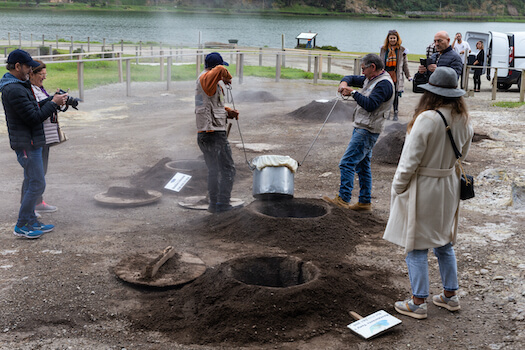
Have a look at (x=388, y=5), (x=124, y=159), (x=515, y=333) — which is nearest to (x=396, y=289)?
(x=515, y=333)

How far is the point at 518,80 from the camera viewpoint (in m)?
19.9

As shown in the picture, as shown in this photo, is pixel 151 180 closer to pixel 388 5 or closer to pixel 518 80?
pixel 518 80

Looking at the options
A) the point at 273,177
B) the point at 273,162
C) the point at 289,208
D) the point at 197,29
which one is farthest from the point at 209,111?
the point at 197,29

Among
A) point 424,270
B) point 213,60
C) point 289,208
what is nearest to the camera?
point 424,270

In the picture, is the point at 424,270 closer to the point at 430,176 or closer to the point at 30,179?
the point at 430,176

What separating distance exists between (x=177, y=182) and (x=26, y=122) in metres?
2.60

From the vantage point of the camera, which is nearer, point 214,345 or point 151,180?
point 214,345

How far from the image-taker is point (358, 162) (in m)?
6.57

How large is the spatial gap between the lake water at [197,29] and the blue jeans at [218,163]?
3696cm

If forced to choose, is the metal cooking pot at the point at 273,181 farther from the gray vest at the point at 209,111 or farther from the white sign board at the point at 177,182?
the white sign board at the point at 177,182

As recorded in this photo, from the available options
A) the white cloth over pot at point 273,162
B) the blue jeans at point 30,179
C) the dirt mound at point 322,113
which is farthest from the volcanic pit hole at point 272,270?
the dirt mound at point 322,113

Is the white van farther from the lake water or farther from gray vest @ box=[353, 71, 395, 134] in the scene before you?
the lake water

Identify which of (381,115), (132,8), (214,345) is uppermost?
(132,8)

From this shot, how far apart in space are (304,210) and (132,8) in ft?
258
